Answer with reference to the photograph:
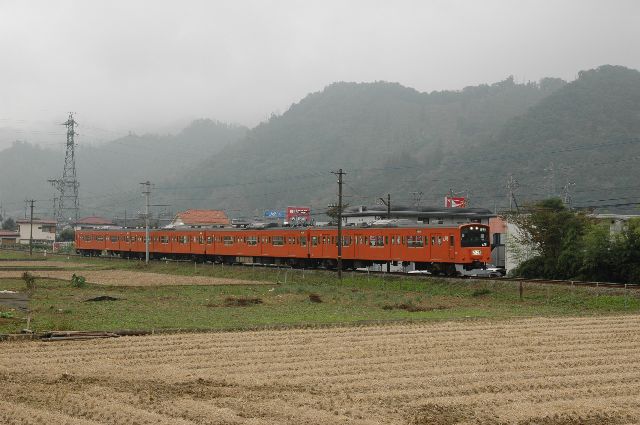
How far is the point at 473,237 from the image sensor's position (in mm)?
36125

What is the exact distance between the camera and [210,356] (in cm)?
1650

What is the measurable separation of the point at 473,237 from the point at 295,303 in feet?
33.2

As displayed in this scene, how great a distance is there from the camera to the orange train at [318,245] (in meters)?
36.5

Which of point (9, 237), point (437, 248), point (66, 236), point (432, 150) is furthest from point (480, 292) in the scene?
point (432, 150)

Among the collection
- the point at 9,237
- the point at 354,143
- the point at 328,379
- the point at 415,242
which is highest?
the point at 354,143

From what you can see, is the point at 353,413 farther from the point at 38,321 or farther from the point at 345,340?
the point at 38,321

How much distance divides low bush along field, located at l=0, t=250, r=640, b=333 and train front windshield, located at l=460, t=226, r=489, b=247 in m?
2.07

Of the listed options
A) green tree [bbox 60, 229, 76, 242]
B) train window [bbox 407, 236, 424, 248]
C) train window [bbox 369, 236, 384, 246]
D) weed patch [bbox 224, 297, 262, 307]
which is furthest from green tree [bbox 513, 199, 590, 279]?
green tree [bbox 60, 229, 76, 242]

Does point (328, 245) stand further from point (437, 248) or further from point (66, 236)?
point (66, 236)

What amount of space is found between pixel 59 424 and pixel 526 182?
94.7 meters

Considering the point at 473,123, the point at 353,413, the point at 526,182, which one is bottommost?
the point at 353,413

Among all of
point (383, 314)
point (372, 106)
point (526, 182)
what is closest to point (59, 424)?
point (383, 314)

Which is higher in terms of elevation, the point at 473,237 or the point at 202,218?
the point at 202,218

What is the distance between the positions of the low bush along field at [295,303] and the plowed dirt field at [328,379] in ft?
12.7
